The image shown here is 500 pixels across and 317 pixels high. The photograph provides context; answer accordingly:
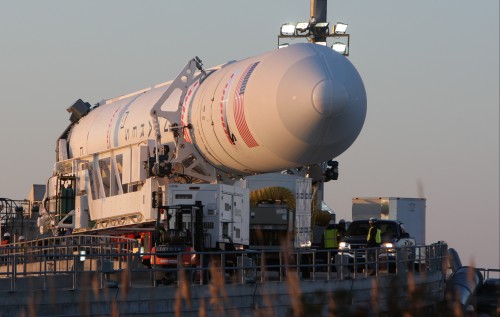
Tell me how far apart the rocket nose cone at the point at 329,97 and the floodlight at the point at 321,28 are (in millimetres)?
28333

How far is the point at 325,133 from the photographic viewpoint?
25906mm

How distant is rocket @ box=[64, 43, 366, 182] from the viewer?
84.0ft

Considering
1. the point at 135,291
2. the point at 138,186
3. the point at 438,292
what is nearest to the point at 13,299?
the point at 135,291

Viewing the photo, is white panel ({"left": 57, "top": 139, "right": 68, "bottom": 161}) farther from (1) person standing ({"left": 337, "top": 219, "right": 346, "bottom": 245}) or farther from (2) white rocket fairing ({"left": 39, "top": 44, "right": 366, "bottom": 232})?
(1) person standing ({"left": 337, "top": 219, "right": 346, "bottom": 245})

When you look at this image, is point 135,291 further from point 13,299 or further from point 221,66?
point 221,66

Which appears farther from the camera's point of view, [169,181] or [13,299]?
[169,181]

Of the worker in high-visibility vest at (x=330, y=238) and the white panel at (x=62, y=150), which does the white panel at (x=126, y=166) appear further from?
the white panel at (x=62, y=150)

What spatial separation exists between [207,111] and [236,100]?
1542mm

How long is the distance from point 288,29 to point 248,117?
2887 centimetres

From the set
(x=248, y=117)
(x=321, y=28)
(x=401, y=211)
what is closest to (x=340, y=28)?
(x=321, y=28)

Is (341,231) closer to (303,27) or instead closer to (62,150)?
(62,150)

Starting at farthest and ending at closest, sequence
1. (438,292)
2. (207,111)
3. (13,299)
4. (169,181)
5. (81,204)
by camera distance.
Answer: (81,204), (169,181), (207,111), (438,292), (13,299)

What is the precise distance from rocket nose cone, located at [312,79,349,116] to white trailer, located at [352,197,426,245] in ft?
66.3

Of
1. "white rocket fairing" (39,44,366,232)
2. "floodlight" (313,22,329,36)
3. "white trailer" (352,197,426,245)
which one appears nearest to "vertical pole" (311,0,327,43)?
"floodlight" (313,22,329,36)
